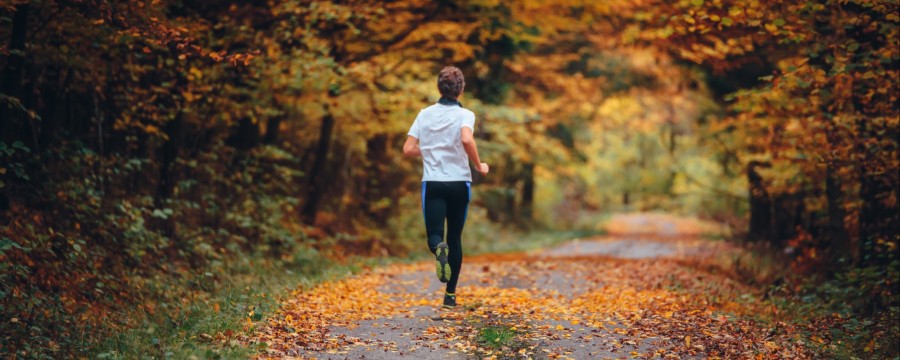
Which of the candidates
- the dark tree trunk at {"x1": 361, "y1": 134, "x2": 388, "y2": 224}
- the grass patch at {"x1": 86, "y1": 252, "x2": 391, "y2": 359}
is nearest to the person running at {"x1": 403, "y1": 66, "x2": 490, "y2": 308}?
the grass patch at {"x1": 86, "y1": 252, "x2": 391, "y2": 359}

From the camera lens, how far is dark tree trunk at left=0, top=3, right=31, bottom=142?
6738 millimetres

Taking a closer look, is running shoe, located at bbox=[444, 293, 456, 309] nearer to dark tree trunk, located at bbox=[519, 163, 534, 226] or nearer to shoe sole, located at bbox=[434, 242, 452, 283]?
shoe sole, located at bbox=[434, 242, 452, 283]

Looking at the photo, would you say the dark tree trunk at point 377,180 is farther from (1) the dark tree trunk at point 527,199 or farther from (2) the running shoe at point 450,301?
(1) the dark tree trunk at point 527,199

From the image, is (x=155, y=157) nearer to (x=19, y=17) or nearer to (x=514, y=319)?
(x=19, y=17)

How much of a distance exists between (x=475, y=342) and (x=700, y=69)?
482 inches

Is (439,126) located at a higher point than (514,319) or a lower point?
higher

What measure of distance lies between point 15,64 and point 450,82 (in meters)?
4.10

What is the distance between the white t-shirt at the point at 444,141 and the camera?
6277 millimetres

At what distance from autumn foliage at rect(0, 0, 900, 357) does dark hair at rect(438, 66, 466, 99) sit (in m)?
2.01

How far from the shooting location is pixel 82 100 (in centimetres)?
921

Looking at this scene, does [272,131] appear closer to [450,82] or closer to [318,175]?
[318,175]

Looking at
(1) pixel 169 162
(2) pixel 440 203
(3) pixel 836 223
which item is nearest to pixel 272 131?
(1) pixel 169 162

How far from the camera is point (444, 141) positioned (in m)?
6.29

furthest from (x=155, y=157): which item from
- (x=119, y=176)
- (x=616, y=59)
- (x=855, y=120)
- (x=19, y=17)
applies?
(x=616, y=59)
